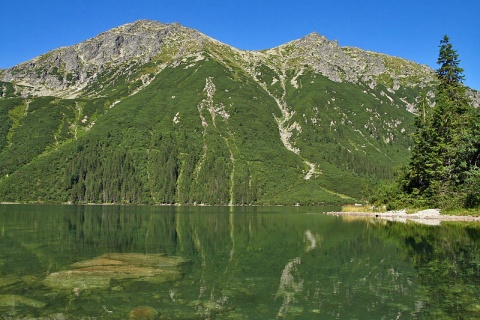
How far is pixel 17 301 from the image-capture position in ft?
68.1

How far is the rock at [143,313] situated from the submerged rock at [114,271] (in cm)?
619

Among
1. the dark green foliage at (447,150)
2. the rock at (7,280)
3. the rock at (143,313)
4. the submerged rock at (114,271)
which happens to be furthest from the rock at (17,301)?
the dark green foliage at (447,150)

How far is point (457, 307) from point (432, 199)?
7440cm

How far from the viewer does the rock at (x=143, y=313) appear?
18094mm

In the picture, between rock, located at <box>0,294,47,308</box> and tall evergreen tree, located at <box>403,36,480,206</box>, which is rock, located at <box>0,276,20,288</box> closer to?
rock, located at <box>0,294,47,308</box>

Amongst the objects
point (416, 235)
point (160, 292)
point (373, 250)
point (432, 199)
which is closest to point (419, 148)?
point (432, 199)

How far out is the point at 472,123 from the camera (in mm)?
82250

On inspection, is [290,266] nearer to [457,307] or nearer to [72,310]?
[457,307]

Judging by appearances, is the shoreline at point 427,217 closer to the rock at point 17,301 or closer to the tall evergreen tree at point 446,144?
the tall evergreen tree at point 446,144

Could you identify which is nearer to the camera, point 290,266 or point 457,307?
point 457,307

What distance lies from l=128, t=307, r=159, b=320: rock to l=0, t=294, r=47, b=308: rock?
197 inches

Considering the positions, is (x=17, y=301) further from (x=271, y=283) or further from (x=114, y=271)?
(x=271, y=283)

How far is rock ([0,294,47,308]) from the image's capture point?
20109mm

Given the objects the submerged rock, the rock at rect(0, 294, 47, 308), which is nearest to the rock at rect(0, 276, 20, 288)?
the submerged rock
